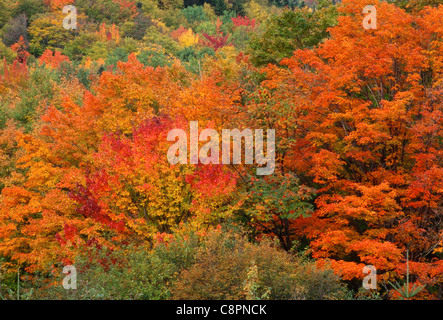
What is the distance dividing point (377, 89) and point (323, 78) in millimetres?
2651

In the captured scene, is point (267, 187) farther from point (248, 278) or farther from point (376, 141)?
point (248, 278)

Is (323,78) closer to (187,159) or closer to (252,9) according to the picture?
(187,159)

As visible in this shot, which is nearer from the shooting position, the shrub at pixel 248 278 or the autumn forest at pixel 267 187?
the shrub at pixel 248 278

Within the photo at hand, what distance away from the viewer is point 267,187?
20.7 meters

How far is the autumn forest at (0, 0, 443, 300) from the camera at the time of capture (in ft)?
46.3

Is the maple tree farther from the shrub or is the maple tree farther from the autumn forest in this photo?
the shrub

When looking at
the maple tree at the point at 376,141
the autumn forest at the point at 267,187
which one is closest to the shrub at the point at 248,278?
the autumn forest at the point at 267,187

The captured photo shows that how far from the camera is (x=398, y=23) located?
73.2 feet

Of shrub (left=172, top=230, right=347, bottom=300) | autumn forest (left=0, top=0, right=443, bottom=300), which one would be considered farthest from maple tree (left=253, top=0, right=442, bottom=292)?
shrub (left=172, top=230, right=347, bottom=300)

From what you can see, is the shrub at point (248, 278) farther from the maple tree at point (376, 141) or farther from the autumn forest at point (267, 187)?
the maple tree at point (376, 141)

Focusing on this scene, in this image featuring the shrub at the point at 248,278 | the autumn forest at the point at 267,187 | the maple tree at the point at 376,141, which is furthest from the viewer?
the maple tree at the point at 376,141

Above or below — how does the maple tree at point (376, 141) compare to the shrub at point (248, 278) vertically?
above

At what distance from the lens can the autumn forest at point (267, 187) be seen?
14125 mm

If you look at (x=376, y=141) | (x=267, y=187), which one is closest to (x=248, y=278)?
(x=267, y=187)
